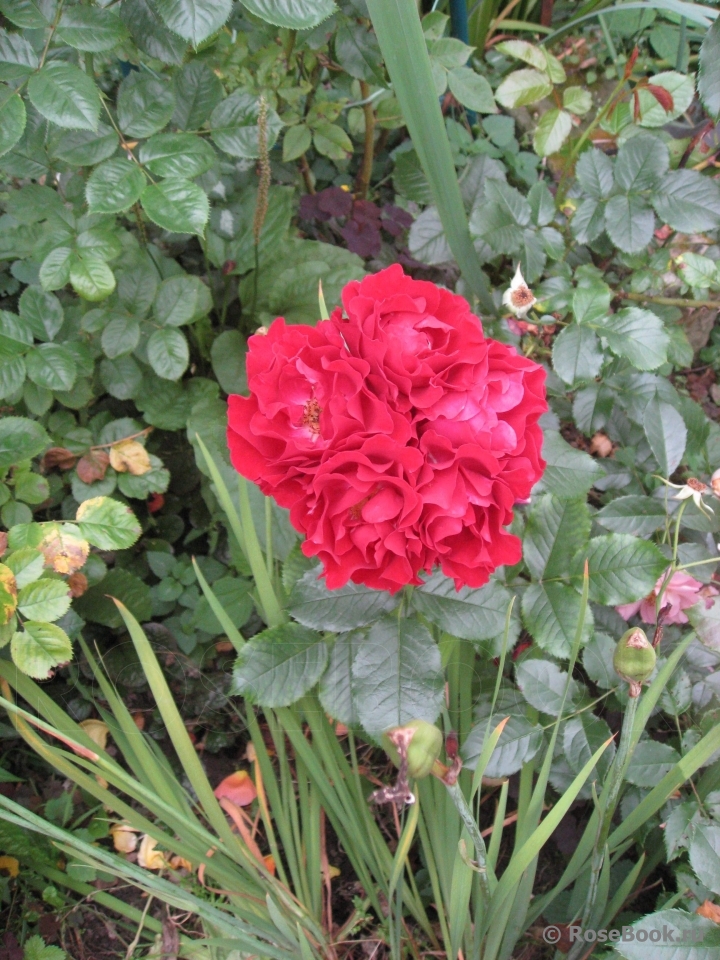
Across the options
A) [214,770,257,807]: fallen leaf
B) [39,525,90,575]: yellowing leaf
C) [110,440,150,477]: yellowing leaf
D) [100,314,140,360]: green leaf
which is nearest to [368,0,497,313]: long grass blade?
[100,314,140,360]: green leaf

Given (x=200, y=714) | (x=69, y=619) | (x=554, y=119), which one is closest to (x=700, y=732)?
(x=200, y=714)

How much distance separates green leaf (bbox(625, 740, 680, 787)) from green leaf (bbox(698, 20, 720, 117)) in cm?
85

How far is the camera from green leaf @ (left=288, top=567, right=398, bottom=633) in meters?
0.81

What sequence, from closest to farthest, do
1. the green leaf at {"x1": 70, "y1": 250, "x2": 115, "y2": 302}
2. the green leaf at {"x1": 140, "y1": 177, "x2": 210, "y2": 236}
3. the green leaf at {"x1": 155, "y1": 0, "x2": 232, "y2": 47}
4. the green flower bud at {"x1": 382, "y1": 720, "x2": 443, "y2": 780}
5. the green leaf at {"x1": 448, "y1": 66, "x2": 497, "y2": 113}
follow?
the green flower bud at {"x1": 382, "y1": 720, "x2": 443, "y2": 780} < the green leaf at {"x1": 155, "y1": 0, "x2": 232, "y2": 47} < the green leaf at {"x1": 140, "y1": 177, "x2": 210, "y2": 236} < the green leaf at {"x1": 70, "y1": 250, "x2": 115, "y2": 302} < the green leaf at {"x1": 448, "y1": 66, "x2": 497, "y2": 113}

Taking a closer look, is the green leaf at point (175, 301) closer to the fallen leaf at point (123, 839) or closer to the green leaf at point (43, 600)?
the green leaf at point (43, 600)

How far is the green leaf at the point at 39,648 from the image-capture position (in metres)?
0.80

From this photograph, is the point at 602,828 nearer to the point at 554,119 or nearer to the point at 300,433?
the point at 300,433

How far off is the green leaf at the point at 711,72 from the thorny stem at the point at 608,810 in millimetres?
803

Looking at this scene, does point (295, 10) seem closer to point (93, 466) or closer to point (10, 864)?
point (93, 466)

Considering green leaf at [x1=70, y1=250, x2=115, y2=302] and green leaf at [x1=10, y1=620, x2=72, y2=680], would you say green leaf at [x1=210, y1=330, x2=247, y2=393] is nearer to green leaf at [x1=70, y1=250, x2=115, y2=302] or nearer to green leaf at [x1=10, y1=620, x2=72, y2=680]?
green leaf at [x1=70, y1=250, x2=115, y2=302]

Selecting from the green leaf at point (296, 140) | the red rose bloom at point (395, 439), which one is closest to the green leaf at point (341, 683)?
the red rose bloom at point (395, 439)

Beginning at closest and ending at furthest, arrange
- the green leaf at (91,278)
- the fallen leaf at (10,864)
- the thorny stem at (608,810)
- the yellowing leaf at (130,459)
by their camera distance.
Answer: the thorny stem at (608,810) → the green leaf at (91,278) → the fallen leaf at (10,864) → the yellowing leaf at (130,459)

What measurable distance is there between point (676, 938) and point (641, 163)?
1.06 m

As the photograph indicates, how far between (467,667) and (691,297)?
1.01m
